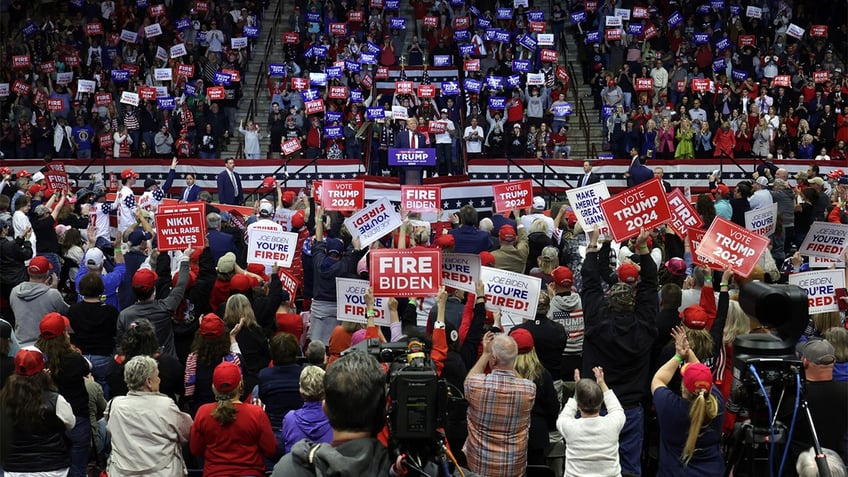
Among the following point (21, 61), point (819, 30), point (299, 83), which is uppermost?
point (819, 30)

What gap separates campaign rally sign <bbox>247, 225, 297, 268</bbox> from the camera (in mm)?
11406

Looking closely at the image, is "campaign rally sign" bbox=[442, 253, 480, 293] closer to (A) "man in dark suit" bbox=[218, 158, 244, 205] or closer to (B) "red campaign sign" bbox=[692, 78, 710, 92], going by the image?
(A) "man in dark suit" bbox=[218, 158, 244, 205]

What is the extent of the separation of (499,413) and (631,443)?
1420 millimetres

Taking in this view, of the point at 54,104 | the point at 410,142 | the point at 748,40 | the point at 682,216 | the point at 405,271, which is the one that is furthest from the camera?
the point at 748,40

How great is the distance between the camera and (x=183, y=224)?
36.6 ft

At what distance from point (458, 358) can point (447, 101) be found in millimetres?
18974

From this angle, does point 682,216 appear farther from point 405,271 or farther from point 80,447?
point 80,447

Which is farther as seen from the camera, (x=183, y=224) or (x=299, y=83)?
(x=299, y=83)

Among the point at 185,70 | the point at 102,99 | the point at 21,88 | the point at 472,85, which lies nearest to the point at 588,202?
the point at 472,85

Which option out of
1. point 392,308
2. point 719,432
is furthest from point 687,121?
point 719,432

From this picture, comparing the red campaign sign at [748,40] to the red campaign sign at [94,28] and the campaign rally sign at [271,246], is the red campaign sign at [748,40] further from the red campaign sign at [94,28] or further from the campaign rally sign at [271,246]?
the campaign rally sign at [271,246]

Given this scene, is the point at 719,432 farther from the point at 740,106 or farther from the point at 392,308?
the point at 740,106

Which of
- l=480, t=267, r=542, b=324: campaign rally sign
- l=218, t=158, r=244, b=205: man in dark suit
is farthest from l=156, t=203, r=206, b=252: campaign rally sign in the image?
l=218, t=158, r=244, b=205: man in dark suit

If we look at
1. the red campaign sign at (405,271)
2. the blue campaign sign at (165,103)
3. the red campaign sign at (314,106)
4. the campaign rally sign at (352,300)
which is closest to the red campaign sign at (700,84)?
the red campaign sign at (314,106)
